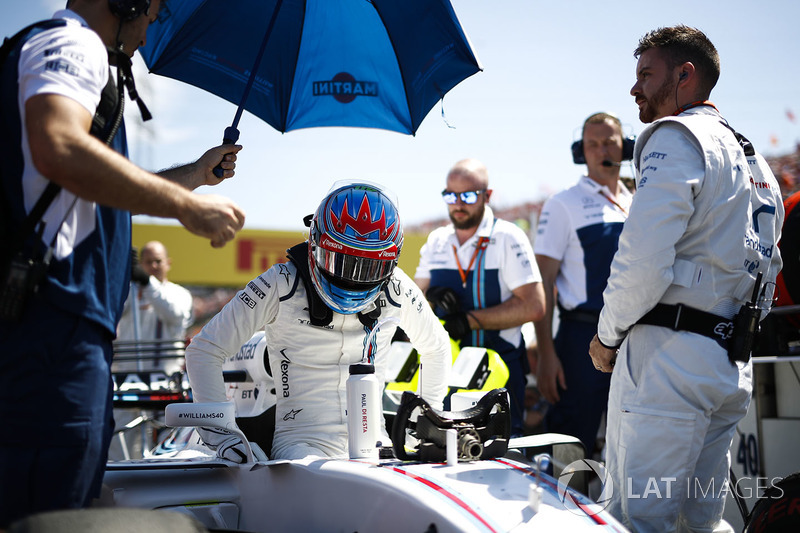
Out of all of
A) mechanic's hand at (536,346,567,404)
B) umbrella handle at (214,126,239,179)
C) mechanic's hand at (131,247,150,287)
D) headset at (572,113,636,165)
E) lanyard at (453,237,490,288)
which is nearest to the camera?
umbrella handle at (214,126,239,179)

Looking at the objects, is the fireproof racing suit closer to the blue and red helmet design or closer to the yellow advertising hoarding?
the blue and red helmet design

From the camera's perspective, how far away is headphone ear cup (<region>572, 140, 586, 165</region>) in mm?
5844

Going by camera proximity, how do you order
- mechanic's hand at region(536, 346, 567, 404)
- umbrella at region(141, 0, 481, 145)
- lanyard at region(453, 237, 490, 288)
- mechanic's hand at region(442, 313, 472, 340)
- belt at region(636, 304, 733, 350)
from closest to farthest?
belt at region(636, 304, 733, 350) < umbrella at region(141, 0, 481, 145) < mechanic's hand at region(442, 313, 472, 340) < mechanic's hand at region(536, 346, 567, 404) < lanyard at region(453, 237, 490, 288)

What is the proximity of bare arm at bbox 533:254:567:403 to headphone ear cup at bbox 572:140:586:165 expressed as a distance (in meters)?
0.84

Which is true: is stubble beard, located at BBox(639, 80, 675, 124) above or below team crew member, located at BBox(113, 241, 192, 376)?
above

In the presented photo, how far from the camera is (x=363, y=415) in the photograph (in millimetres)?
2801

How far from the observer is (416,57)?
→ 3.90 m

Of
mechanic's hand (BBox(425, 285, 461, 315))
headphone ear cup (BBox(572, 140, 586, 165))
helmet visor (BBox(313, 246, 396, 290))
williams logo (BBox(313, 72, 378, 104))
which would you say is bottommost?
mechanic's hand (BBox(425, 285, 461, 315))

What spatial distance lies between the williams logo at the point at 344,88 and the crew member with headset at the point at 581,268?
6.68ft

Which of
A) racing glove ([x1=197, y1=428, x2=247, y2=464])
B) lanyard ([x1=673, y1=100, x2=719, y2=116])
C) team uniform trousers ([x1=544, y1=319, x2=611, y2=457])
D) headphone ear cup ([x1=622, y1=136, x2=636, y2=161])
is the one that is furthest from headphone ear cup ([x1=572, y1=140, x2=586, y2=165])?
racing glove ([x1=197, y1=428, x2=247, y2=464])

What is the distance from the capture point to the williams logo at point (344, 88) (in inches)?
161

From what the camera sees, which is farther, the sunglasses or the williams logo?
the sunglasses

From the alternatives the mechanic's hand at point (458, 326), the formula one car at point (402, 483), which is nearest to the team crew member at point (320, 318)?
the formula one car at point (402, 483)

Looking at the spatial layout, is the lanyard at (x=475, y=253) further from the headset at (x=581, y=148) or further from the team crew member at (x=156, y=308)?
the team crew member at (x=156, y=308)
